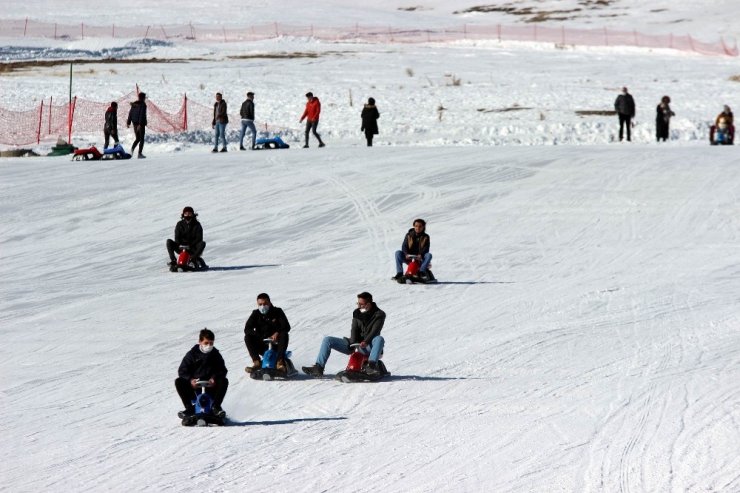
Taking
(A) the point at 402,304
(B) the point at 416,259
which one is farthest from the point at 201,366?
(B) the point at 416,259

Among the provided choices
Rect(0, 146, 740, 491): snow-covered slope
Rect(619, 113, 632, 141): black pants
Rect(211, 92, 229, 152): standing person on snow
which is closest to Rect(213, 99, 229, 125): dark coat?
Rect(211, 92, 229, 152): standing person on snow

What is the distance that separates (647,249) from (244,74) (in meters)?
32.1

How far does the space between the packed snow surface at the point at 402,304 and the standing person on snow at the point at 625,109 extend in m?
1.30

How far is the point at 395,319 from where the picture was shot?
15539 millimetres

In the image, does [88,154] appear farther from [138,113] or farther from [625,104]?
[625,104]

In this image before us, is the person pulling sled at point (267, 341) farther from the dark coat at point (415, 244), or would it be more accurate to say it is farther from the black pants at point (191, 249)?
the black pants at point (191, 249)

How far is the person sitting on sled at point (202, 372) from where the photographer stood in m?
10.6

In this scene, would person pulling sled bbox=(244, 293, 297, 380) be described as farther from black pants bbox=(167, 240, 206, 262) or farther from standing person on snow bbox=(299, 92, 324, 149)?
standing person on snow bbox=(299, 92, 324, 149)

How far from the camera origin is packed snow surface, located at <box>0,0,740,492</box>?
9773mm

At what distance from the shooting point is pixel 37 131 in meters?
36.1

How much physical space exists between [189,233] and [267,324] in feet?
23.7

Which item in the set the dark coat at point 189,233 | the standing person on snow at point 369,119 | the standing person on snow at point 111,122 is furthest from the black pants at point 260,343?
the standing person on snow at point 369,119

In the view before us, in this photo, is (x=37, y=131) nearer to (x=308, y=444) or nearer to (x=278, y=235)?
→ (x=278, y=235)

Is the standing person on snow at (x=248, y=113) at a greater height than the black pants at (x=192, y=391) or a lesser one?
greater
